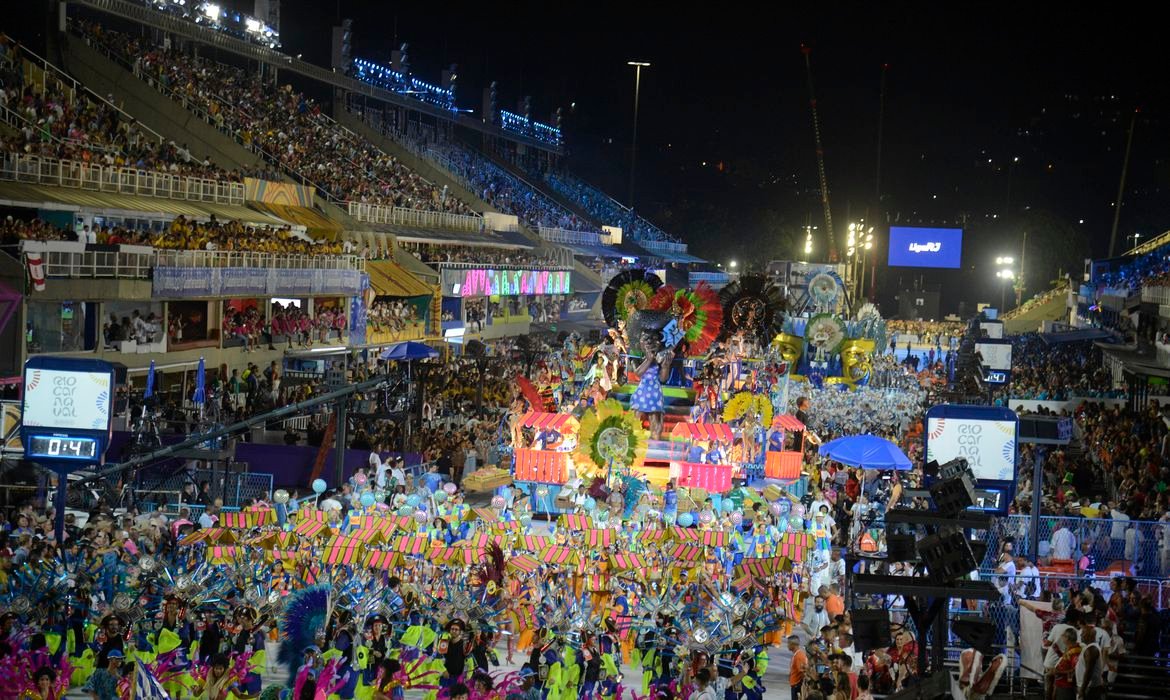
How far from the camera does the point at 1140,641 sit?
13.8 metres

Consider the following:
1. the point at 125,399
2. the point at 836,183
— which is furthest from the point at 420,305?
the point at 836,183

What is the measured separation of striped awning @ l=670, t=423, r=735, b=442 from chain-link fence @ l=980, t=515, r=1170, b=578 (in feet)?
21.6

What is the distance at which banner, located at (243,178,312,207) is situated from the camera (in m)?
36.1

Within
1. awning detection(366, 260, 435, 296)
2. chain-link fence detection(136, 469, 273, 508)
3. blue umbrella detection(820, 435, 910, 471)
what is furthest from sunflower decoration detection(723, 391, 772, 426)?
awning detection(366, 260, 435, 296)

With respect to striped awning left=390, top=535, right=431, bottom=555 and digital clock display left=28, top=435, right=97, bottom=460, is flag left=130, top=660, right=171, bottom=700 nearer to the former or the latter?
striped awning left=390, top=535, right=431, bottom=555

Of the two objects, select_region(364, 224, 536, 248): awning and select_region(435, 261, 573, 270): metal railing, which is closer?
select_region(435, 261, 573, 270): metal railing

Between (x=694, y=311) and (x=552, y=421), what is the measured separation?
14.5 feet

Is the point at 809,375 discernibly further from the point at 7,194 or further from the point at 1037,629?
the point at 1037,629

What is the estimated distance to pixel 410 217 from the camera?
45969 mm

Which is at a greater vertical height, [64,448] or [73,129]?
[73,129]

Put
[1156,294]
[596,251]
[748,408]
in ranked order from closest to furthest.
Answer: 1. [748,408]
2. [1156,294]
3. [596,251]

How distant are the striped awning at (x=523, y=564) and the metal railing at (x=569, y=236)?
45.3 metres

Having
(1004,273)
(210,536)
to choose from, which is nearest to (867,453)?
(210,536)

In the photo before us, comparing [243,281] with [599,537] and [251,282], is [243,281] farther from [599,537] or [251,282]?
[599,537]
